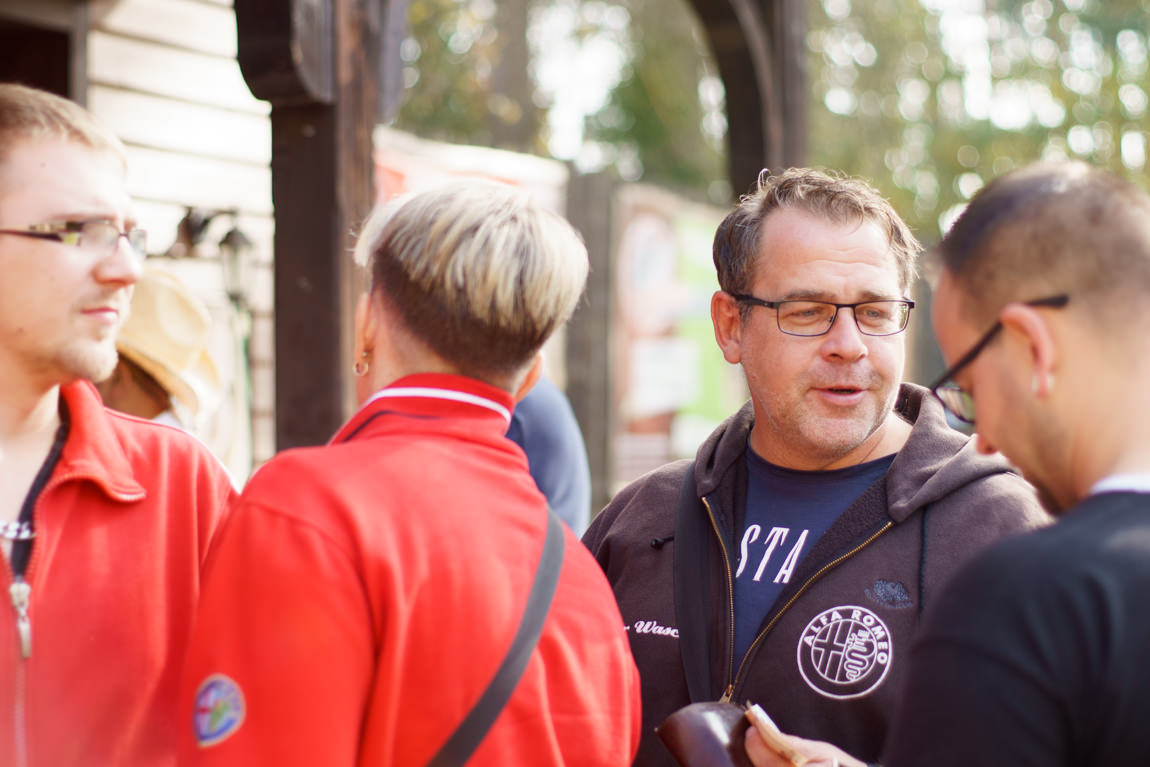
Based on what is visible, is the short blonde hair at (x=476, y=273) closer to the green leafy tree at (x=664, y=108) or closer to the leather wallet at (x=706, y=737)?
the leather wallet at (x=706, y=737)

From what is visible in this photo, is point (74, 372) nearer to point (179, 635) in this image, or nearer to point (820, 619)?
point (179, 635)

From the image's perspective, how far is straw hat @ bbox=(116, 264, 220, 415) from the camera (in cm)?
306

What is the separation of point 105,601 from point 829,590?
1.26 m

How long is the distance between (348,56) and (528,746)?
8.07 feet

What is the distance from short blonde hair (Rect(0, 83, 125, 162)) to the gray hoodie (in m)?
1.33

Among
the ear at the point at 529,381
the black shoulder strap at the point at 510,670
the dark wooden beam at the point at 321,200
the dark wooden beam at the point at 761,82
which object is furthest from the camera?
the dark wooden beam at the point at 761,82

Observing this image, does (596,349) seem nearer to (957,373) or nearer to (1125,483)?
(957,373)

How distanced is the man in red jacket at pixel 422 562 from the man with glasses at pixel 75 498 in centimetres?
39

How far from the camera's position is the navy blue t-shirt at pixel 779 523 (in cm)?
227

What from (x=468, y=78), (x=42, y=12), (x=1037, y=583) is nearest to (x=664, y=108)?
(x=468, y=78)

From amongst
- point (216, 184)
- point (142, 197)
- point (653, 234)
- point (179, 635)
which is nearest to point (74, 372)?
point (179, 635)

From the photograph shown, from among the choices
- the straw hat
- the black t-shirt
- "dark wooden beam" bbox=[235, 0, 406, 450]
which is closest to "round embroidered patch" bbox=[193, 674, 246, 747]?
the black t-shirt

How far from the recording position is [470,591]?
4.81ft

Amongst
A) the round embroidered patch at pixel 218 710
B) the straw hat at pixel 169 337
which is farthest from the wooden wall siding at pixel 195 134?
the round embroidered patch at pixel 218 710
